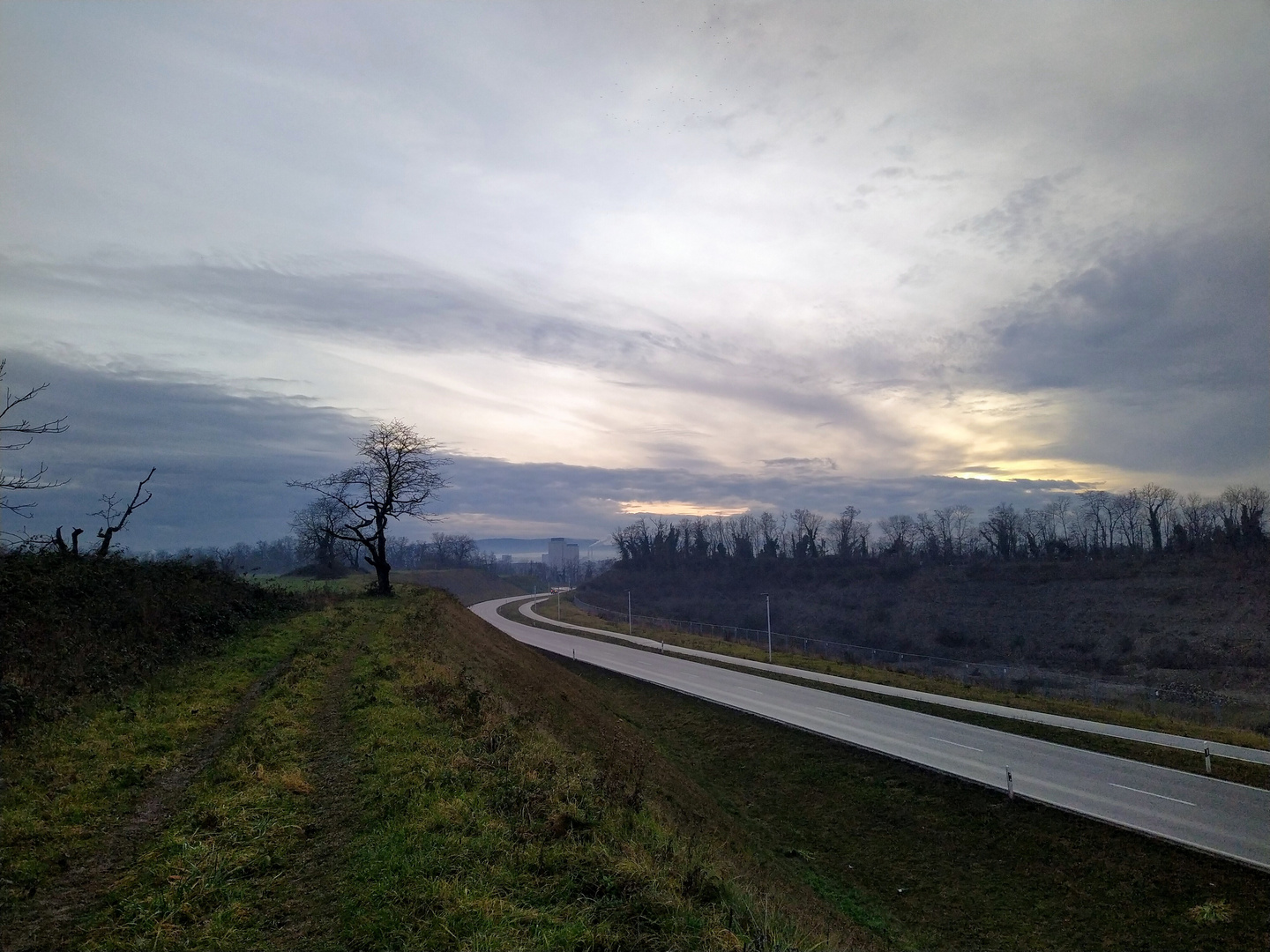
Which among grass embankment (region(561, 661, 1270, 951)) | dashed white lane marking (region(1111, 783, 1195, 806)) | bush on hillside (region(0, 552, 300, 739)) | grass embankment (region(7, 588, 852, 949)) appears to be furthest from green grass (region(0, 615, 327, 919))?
dashed white lane marking (region(1111, 783, 1195, 806))

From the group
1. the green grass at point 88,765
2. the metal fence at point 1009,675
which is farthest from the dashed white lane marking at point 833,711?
the green grass at point 88,765

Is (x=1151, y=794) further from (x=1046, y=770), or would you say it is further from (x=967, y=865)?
(x=967, y=865)

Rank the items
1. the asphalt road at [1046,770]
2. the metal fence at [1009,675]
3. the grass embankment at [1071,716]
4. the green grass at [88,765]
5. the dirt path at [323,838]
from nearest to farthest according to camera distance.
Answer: the dirt path at [323,838]
the green grass at [88,765]
the asphalt road at [1046,770]
the grass embankment at [1071,716]
the metal fence at [1009,675]

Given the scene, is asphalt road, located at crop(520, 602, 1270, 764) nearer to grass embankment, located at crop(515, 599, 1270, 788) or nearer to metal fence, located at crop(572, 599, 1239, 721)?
grass embankment, located at crop(515, 599, 1270, 788)

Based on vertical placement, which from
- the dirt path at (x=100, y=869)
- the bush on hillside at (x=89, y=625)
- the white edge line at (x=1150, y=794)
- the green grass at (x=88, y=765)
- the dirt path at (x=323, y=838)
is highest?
the bush on hillside at (x=89, y=625)

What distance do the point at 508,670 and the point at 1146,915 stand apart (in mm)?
21495

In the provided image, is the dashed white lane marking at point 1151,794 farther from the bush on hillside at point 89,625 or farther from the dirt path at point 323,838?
the bush on hillside at point 89,625

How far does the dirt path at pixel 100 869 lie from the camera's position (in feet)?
19.9

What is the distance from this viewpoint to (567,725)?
22109 millimetres

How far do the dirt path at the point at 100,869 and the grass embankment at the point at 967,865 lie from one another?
13595mm

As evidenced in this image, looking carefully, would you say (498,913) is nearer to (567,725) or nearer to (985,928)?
(985,928)

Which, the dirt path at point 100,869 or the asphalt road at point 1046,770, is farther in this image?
the asphalt road at point 1046,770

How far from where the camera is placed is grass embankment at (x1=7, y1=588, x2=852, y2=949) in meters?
6.49

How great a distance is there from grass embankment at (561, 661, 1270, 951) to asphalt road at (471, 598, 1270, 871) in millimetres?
901
